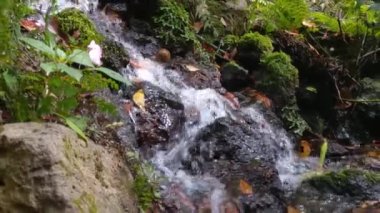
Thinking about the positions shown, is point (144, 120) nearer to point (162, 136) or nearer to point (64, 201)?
point (162, 136)

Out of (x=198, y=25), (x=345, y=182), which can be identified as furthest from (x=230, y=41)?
(x=345, y=182)

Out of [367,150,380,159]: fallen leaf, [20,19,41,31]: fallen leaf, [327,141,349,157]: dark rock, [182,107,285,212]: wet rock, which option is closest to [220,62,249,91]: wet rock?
[182,107,285,212]: wet rock

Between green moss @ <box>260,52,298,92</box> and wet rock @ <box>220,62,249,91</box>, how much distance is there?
21cm

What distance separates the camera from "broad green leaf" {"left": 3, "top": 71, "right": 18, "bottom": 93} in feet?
7.59

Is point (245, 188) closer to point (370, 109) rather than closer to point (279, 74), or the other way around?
point (279, 74)

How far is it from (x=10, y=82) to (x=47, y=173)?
592 mm

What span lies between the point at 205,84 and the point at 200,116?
2.02ft

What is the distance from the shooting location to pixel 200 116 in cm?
430

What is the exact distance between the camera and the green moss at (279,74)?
5.18m

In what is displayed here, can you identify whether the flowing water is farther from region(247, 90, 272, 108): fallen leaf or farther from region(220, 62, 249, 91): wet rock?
region(220, 62, 249, 91): wet rock

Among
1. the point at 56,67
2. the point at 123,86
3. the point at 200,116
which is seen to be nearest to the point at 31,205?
the point at 56,67

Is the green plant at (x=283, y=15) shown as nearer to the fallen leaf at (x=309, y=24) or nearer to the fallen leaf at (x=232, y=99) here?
the fallen leaf at (x=309, y=24)

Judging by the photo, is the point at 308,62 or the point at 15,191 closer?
the point at 15,191

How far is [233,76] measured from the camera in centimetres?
518
